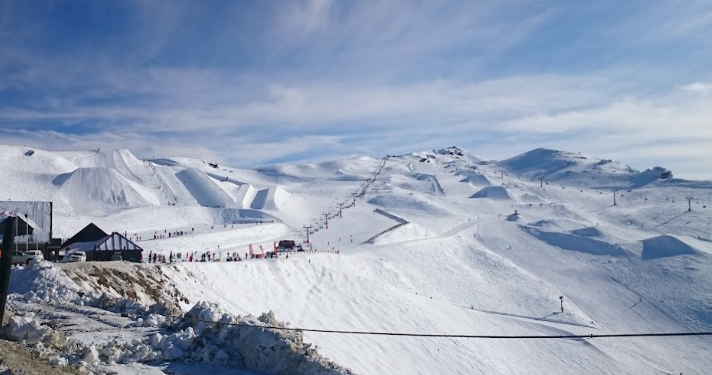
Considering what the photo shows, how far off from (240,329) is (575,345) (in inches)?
1306

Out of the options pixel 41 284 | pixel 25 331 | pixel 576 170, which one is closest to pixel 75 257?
pixel 41 284

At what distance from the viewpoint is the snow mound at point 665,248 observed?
2258 inches

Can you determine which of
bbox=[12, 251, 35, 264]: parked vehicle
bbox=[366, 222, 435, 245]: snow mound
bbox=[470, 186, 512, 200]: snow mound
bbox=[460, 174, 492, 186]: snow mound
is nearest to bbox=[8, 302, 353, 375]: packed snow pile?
bbox=[12, 251, 35, 264]: parked vehicle

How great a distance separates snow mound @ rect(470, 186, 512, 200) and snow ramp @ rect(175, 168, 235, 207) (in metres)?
48.1

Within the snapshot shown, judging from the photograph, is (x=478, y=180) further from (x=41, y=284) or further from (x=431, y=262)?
(x=41, y=284)

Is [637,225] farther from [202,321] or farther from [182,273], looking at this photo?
[202,321]

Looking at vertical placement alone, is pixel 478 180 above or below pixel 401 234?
above

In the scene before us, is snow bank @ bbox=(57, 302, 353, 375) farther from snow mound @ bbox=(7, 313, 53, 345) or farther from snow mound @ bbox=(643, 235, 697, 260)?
snow mound @ bbox=(643, 235, 697, 260)

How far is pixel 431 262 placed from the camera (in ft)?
173

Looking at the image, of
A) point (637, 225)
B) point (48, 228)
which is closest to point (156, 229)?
point (48, 228)

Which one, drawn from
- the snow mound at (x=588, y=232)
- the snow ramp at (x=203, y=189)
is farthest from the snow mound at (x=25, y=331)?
the snow ramp at (x=203, y=189)

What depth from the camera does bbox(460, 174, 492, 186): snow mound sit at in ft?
414

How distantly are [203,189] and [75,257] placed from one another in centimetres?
6552

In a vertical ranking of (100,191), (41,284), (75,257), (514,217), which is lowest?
(514,217)
